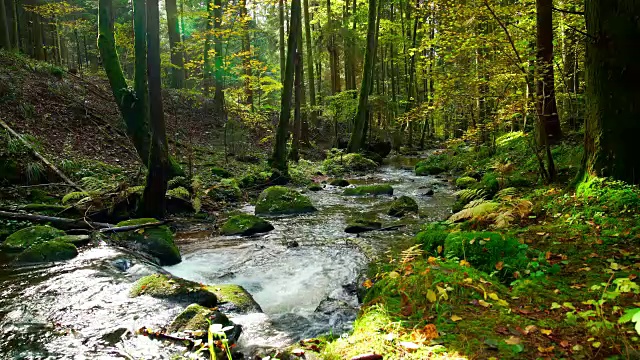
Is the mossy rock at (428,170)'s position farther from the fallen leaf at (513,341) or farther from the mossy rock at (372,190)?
the fallen leaf at (513,341)

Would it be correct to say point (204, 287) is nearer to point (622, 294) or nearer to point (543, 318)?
point (543, 318)

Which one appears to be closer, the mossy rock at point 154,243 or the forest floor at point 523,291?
the forest floor at point 523,291

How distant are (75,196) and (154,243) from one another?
292cm

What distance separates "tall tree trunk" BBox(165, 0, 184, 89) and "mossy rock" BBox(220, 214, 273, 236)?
47.3 feet

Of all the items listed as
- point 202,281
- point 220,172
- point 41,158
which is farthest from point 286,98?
point 202,281

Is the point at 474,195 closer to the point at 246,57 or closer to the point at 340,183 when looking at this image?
the point at 340,183

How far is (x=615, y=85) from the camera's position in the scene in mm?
5398

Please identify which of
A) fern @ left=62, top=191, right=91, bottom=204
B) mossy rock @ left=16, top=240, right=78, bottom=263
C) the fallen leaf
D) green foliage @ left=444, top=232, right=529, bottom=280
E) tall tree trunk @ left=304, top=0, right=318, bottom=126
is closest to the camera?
the fallen leaf

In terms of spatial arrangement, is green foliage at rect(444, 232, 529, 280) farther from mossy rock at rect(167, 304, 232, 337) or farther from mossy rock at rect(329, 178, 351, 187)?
mossy rock at rect(329, 178, 351, 187)

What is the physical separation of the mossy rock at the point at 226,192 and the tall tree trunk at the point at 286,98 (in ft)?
9.63

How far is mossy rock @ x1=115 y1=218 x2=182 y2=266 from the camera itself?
7.21m

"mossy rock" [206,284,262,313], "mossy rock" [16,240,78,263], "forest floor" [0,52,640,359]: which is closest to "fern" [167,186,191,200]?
"forest floor" [0,52,640,359]

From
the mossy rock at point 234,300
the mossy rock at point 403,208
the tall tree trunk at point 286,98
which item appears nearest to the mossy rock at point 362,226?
the mossy rock at point 403,208

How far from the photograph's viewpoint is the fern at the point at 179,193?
10594 millimetres
